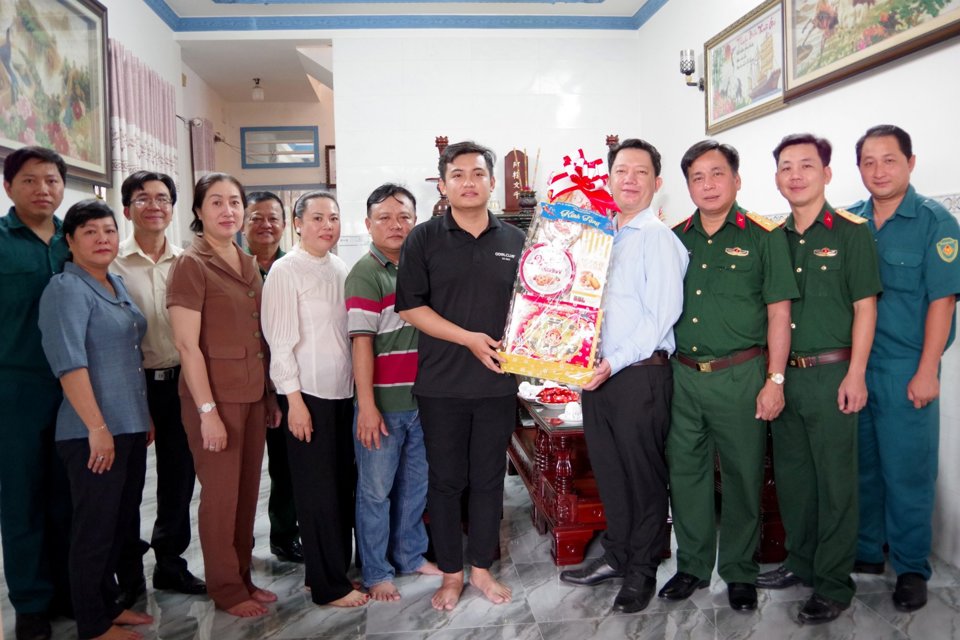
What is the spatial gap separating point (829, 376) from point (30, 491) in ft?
8.33

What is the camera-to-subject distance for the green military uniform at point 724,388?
206 centimetres

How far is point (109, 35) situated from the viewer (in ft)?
13.7

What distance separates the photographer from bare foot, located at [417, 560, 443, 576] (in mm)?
2463

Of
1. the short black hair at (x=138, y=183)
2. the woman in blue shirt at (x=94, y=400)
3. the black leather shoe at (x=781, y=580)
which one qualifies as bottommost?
the black leather shoe at (x=781, y=580)

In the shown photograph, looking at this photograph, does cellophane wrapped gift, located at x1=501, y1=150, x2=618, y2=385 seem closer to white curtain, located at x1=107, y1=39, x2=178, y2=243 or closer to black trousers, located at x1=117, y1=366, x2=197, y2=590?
black trousers, located at x1=117, y1=366, x2=197, y2=590

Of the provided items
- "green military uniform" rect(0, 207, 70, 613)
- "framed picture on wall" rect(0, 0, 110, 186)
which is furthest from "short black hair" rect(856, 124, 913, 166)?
"framed picture on wall" rect(0, 0, 110, 186)

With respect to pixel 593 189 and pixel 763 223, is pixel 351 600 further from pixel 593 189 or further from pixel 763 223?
pixel 593 189

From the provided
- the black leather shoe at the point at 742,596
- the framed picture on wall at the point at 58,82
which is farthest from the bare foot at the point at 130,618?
the framed picture on wall at the point at 58,82

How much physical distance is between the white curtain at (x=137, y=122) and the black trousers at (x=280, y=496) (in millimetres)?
2383

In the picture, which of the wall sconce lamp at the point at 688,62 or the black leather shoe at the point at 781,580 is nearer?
the black leather shoe at the point at 781,580

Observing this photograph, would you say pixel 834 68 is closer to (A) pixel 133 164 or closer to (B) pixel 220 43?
(A) pixel 133 164

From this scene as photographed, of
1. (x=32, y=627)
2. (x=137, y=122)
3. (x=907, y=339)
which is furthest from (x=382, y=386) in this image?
(x=137, y=122)

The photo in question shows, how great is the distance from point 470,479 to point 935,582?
1.71 m

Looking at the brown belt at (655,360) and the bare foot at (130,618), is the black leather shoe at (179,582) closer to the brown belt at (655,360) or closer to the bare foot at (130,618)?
the bare foot at (130,618)
